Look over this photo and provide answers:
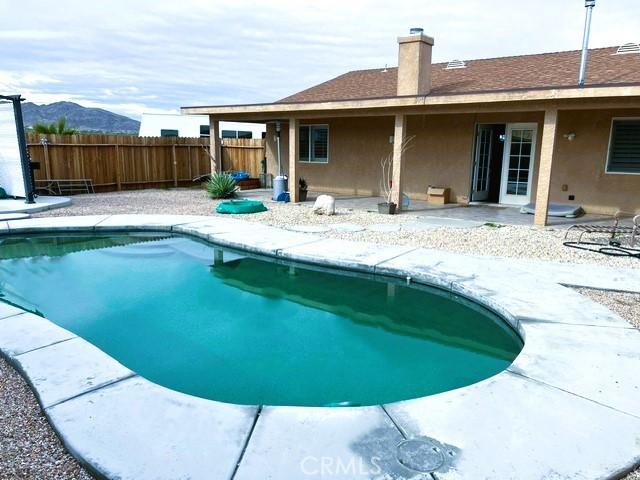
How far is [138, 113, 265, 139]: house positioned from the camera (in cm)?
2103

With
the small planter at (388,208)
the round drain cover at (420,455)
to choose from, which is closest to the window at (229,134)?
the small planter at (388,208)

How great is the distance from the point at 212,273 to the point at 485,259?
4.05m

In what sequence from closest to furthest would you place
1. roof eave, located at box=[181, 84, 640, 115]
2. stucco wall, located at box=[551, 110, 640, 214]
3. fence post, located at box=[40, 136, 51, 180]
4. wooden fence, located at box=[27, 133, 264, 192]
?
1. roof eave, located at box=[181, 84, 640, 115]
2. stucco wall, located at box=[551, 110, 640, 214]
3. fence post, located at box=[40, 136, 51, 180]
4. wooden fence, located at box=[27, 133, 264, 192]

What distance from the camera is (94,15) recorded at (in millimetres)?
12469

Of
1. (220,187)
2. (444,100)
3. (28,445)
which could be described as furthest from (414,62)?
(28,445)

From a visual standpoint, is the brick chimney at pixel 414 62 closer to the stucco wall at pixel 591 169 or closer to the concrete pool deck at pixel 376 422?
the stucco wall at pixel 591 169

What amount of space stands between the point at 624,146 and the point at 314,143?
9.14 meters

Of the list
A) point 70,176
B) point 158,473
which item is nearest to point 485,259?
point 158,473

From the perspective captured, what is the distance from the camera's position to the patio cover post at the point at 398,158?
10.8 meters

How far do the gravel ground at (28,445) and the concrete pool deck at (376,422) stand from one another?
2.6 inches

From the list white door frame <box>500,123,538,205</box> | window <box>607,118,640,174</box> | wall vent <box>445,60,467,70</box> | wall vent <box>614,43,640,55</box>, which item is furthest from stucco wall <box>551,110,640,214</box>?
wall vent <box>445,60,467,70</box>

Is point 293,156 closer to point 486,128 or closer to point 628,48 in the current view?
point 486,128

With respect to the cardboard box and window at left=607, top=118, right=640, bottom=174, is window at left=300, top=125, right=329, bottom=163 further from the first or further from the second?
window at left=607, top=118, right=640, bottom=174

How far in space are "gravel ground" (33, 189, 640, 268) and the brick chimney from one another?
356cm
